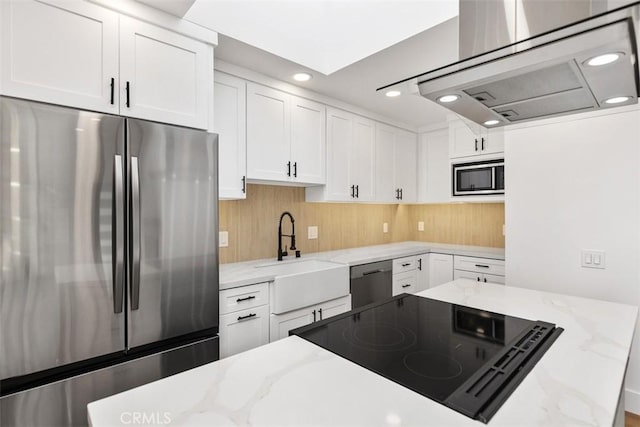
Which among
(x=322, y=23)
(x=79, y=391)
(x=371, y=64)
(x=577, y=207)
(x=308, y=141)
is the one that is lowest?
(x=79, y=391)

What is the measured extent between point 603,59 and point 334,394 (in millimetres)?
1148

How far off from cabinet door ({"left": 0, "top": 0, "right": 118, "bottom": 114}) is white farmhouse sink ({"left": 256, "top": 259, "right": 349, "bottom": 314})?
138 centimetres

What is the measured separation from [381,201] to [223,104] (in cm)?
197

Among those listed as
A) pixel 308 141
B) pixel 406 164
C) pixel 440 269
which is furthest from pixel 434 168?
pixel 308 141

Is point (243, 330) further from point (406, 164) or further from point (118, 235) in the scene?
point (406, 164)

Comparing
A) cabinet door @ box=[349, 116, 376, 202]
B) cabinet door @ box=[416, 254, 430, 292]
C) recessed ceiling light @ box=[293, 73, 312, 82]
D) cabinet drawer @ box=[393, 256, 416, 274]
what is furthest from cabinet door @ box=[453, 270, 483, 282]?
recessed ceiling light @ box=[293, 73, 312, 82]

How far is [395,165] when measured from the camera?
12.3 ft

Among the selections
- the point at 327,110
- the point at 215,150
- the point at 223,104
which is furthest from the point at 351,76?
the point at 215,150

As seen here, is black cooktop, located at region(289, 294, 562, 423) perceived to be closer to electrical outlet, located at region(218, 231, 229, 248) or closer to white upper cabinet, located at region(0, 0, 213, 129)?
white upper cabinet, located at region(0, 0, 213, 129)

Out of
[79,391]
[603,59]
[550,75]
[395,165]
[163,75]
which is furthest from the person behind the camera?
[395,165]

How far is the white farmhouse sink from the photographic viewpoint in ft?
7.30

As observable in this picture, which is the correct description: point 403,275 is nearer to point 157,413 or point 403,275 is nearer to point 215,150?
point 215,150

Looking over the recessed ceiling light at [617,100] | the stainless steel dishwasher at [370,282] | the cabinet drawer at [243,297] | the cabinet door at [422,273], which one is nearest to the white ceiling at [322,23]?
the recessed ceiling light at [617,100]

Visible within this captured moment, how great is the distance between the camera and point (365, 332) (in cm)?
123
